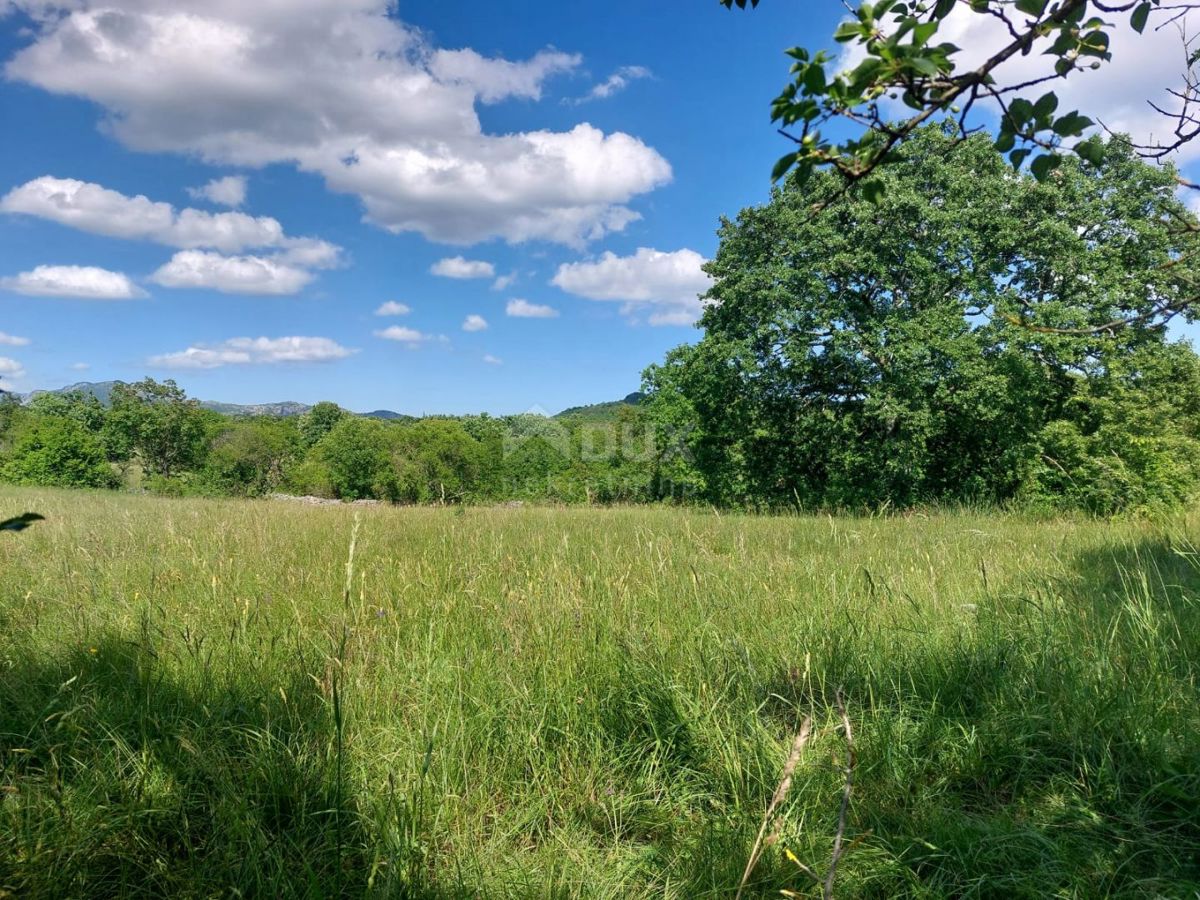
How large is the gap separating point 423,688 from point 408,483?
47171mm

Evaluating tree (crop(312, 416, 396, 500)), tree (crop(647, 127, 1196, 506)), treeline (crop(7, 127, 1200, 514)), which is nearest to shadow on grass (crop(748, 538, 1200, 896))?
treeline (crop(7, 127, 1200, 514))

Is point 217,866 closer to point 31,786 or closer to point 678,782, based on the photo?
point 31,786

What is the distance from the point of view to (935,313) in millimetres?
15352

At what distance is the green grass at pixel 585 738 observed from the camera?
6.04 ft

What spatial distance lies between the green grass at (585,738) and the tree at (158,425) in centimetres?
5404

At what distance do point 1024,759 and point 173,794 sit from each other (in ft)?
9.63

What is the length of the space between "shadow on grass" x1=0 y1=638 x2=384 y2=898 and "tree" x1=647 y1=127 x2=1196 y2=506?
15.4m

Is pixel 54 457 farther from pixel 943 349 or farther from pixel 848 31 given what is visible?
pixel 848 31

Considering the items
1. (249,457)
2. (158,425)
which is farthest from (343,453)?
(158,425)

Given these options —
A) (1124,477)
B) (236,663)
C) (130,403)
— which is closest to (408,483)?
(130,403)

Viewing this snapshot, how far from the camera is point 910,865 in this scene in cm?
191

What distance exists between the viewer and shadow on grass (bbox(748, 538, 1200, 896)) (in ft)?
6.02

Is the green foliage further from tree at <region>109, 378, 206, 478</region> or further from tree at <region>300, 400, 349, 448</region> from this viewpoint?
tree at <region>300, 400, 349, 448</region>

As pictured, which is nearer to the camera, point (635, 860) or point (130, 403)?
point (635, 860)
